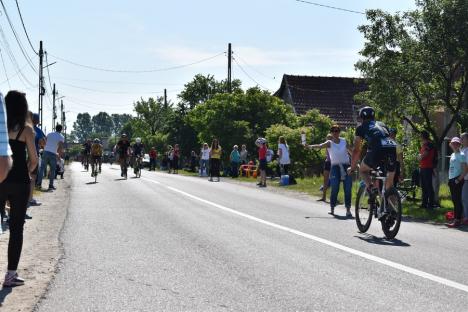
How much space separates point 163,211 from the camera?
13617mm

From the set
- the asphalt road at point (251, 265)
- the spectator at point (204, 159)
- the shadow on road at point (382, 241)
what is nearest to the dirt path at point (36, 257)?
the asphalt road at point (251, 265)

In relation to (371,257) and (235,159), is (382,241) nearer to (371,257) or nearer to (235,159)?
(371,257)

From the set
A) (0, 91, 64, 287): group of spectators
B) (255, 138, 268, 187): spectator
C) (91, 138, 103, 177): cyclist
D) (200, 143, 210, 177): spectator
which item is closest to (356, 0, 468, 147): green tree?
(255, 138, 268, 187): spectator

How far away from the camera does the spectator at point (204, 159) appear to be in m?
34.1

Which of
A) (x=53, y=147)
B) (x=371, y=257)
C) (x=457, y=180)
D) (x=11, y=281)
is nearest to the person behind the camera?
(x=11, y=281)

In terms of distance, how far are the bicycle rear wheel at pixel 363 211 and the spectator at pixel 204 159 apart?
2348 cm

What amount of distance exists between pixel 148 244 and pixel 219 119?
118ft

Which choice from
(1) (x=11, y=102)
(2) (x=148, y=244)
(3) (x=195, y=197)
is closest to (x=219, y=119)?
(3) (x=195, y=197)

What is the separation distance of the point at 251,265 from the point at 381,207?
3252 millimetres

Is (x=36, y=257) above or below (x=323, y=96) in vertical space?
below

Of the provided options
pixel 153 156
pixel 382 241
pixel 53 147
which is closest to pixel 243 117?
pixel 153 156

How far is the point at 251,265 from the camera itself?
7281mm

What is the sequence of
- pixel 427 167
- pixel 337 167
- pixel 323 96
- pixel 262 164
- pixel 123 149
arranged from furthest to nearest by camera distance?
1. pixel 323 96
2. pixel 123 149
3. pixel 262 164
4. pixel 427 167
5. pixel 337 167

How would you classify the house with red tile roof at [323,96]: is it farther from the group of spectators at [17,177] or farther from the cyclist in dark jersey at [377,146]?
the group of spectators at [17,177]
